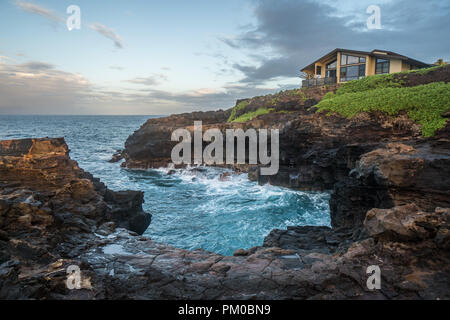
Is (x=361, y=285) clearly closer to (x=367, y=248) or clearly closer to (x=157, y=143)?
(x=367, y=248)

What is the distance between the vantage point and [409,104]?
658 inches

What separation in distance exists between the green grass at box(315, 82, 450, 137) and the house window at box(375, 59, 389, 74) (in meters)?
14.9

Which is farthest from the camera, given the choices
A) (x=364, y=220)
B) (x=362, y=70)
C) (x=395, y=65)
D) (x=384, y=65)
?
(x=362, y=70)

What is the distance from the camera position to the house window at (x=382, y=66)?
3167cm

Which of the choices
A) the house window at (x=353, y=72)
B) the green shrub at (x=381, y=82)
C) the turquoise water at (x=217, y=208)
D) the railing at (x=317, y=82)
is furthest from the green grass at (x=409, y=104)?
the house window at (x=353, y=72)

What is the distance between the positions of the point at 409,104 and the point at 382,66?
1892 cm

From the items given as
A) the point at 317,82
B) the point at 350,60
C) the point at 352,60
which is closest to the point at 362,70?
the point at 352,60

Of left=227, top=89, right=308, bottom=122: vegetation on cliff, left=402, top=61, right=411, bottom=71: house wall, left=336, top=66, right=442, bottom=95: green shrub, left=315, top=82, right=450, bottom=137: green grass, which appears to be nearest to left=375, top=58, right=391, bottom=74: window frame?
left=402, top=61, right=411, bottom=71: house wall

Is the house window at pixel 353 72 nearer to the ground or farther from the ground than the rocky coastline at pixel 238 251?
farther from the ground

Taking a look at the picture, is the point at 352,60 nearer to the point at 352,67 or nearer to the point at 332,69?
A: the point at 352,67

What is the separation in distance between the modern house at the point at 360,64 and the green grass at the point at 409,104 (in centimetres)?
1401

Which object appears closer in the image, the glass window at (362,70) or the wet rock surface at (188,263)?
the wet rock surface at (188,263)

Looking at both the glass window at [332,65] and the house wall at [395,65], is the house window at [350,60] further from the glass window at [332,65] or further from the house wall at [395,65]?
the house wall at [395,65]

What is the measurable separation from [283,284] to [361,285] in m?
1.55
